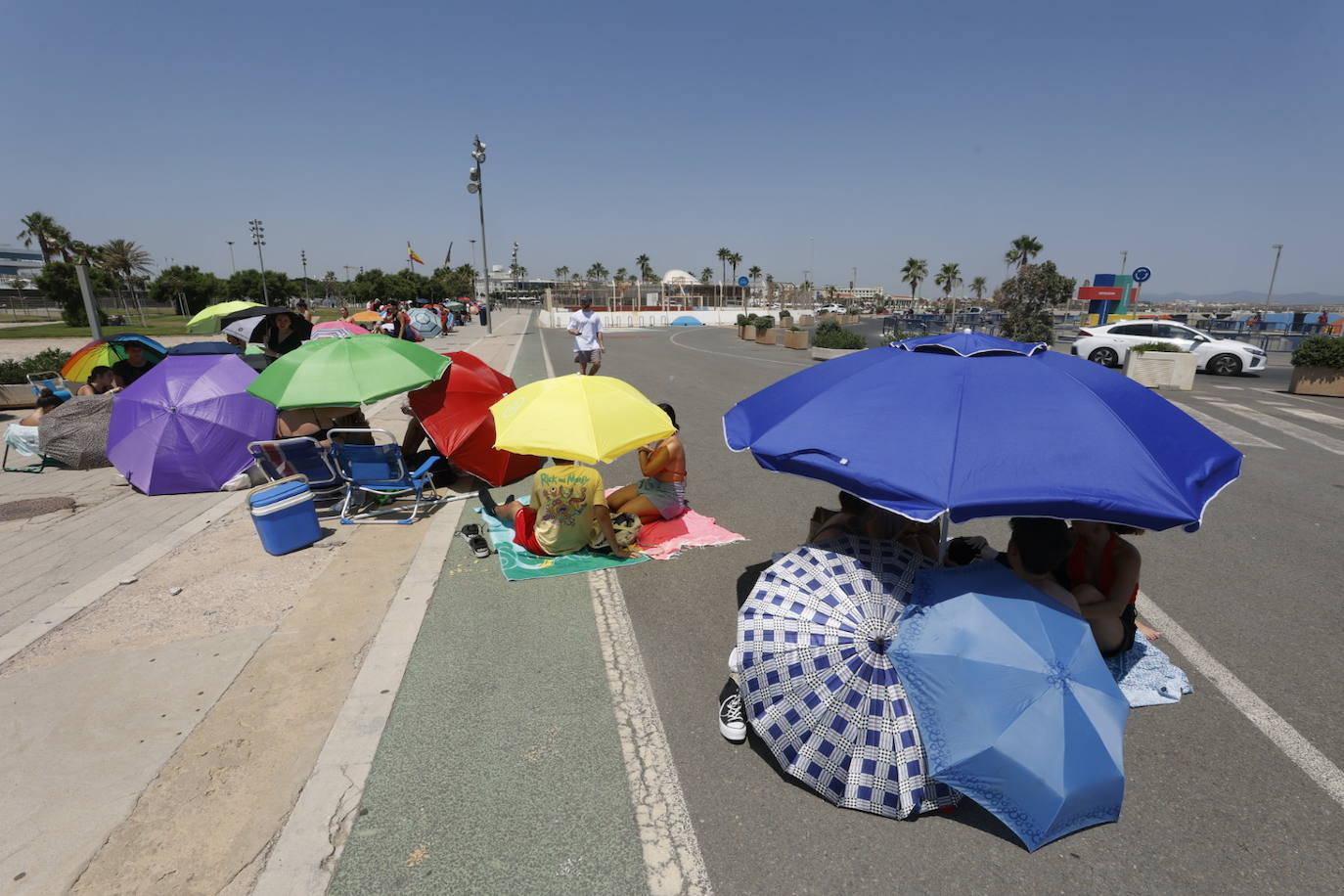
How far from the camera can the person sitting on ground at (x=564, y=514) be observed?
500cm

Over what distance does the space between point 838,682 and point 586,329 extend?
37.3 feet

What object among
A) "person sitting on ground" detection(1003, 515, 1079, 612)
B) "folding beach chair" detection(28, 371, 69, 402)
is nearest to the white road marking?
"person sitting on ground" detection(1003, 515, 1079, 612)

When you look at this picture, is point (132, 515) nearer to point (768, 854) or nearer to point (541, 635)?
point (541, 635)

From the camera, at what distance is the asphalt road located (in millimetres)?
2480

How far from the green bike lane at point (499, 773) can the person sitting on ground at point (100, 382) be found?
26.4 feet

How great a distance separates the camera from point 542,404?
4980mm

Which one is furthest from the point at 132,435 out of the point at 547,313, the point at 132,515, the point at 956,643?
the point at 547,313

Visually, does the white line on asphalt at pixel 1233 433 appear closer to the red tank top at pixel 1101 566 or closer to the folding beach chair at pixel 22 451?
the red tank top at pixel 1101 566

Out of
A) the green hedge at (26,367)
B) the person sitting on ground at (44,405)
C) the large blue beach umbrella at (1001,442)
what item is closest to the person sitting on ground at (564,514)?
the large blue beach umbrella at (1001,442)

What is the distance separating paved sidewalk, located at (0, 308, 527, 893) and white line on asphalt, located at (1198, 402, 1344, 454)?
13.2m

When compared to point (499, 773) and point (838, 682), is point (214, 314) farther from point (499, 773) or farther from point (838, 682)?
point (838, 682)

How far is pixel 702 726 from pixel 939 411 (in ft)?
6.72

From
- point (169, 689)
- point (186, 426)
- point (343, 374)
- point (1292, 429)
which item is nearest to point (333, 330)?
point (186, 426)

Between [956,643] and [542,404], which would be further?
[542,404]
